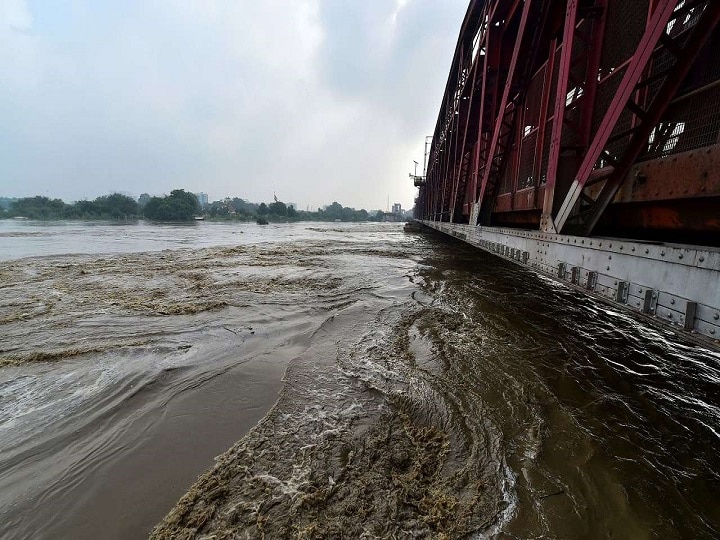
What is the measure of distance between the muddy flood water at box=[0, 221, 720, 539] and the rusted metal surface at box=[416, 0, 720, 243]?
1897 millimetres

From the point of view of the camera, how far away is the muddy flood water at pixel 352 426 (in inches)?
74.3

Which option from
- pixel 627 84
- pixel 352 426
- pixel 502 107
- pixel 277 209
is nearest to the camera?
pixel 352 426

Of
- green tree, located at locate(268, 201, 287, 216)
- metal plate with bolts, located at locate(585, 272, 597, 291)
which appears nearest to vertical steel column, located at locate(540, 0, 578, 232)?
metal plate with bolts, located at locate(585, 272, 597, 291)

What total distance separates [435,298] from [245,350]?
421cm

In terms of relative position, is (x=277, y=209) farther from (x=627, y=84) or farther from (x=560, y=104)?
(x=627, y=84)

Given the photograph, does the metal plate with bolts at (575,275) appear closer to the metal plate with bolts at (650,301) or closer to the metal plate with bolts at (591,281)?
the metal plate with bolts at (591,281)

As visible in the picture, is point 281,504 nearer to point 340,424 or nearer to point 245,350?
point 340,424

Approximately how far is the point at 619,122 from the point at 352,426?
561cm

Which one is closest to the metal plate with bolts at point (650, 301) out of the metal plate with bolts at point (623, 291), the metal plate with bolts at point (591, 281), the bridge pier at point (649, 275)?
the bridge pier at point (649, 275)

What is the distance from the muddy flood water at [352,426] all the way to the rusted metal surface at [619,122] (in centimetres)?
Answer: 190

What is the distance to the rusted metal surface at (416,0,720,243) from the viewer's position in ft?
9.15

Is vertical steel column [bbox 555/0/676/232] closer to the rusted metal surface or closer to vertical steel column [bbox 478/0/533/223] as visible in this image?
the rusted metal surface

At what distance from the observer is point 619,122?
14.8ft

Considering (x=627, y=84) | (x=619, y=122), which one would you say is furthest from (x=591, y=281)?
(x=619, y=122)
